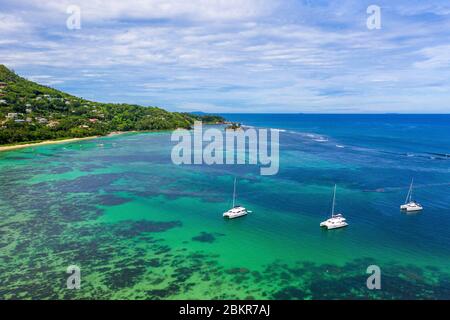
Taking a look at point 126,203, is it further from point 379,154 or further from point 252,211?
point 379,154

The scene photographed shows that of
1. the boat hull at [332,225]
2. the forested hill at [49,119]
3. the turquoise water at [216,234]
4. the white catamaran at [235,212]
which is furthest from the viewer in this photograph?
the forested hill at [49,119]

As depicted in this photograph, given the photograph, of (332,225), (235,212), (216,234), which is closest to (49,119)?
Answer: (235,212)

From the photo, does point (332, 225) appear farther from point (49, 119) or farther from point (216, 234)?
point (49, 119)

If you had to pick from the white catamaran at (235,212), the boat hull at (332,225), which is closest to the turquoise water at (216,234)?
the boat hull at (332,225)

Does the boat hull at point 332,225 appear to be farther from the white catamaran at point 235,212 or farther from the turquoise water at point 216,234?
the white catamaran at point 235,212

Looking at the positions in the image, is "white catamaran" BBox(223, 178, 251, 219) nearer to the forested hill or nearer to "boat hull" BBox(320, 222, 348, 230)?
"boat hull" BBox(320, 222, 348, 230)

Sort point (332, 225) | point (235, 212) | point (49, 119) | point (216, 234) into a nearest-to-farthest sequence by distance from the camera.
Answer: point (216, 234) → point (332, 225) → point (235, 212) → point (49, 119)
